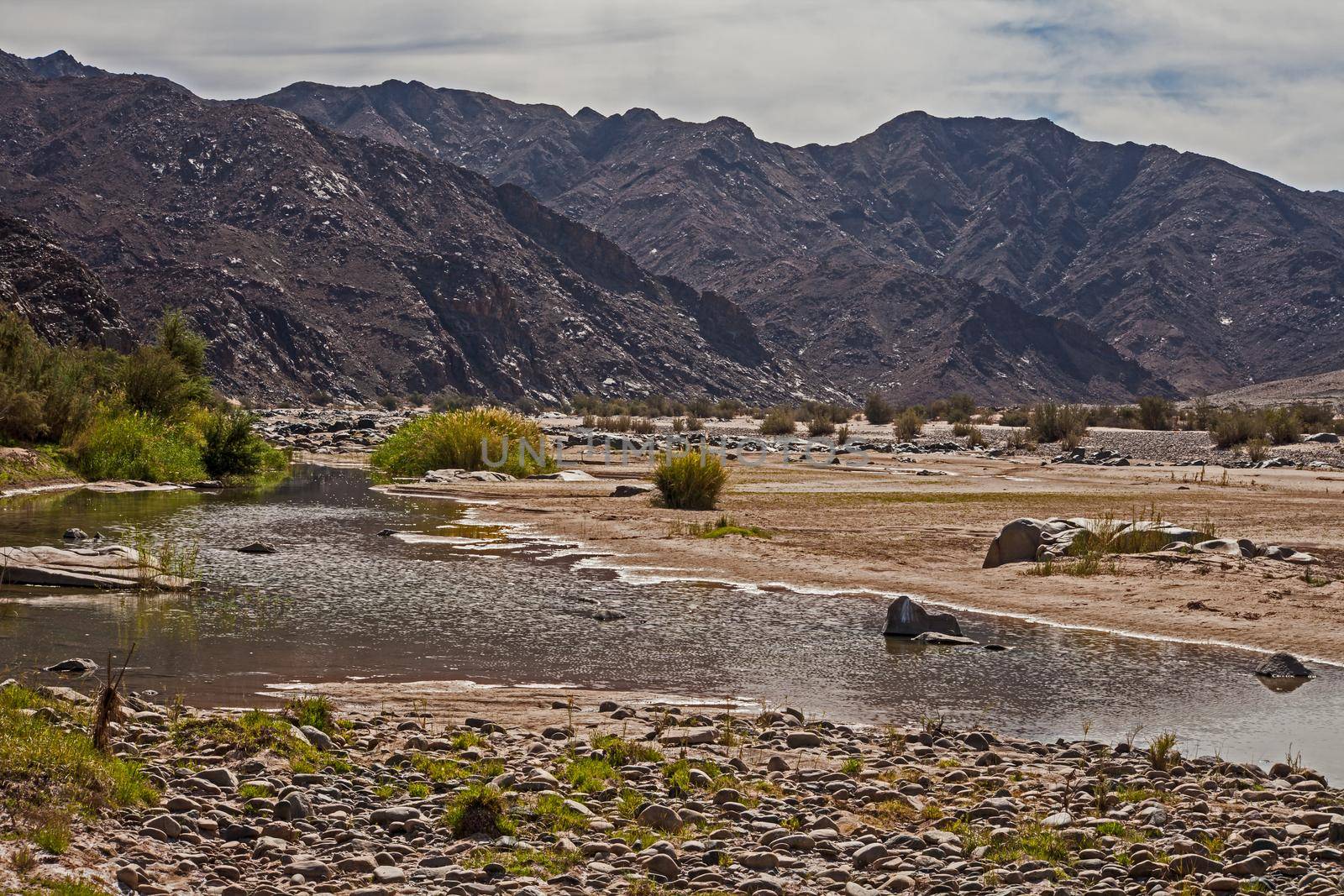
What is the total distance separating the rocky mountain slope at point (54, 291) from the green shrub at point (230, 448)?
21.4 metres

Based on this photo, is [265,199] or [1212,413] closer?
[1212,413]

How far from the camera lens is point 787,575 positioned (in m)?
18.1

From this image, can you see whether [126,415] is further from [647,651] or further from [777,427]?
[777,427]

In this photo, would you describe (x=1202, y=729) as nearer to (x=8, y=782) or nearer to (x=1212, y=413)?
(x=8, y=782)

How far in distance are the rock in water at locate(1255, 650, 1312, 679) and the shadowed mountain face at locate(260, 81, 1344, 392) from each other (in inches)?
4570

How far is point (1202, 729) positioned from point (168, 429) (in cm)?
3040

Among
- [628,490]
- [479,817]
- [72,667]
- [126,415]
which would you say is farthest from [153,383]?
[479,817]

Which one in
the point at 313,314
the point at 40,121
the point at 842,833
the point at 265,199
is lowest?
the point at 842,833

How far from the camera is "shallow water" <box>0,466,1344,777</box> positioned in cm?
1034

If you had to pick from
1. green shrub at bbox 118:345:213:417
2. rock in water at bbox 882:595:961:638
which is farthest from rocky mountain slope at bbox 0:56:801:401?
rock in water at bbox 882:595:961:638

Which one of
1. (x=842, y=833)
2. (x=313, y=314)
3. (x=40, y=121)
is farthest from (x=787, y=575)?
(x=40, y=121)

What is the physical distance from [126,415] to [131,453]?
1940mm

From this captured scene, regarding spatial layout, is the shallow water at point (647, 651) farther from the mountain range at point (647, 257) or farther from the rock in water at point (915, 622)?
the mountain range at point (647, 257)

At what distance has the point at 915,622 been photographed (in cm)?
1362
